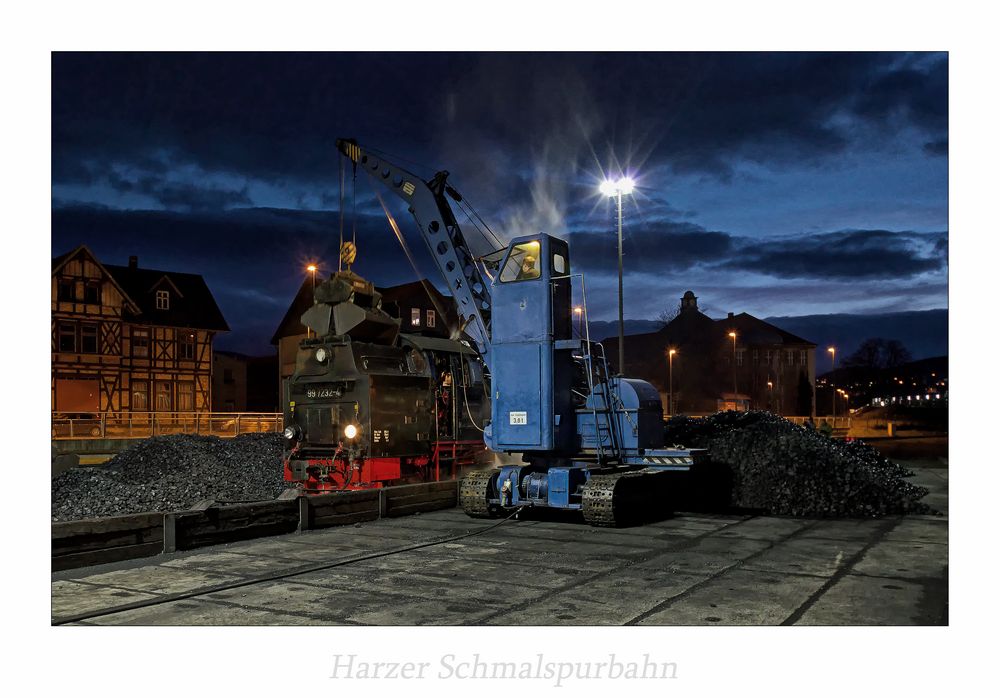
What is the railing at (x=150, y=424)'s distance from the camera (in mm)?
26633

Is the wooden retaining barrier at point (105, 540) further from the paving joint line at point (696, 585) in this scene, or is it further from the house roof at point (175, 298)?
the house roof at point (175, 298)

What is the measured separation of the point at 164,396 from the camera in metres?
38.6

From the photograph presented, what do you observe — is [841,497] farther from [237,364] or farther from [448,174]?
[237,364]

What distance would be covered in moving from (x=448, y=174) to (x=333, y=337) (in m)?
4.84

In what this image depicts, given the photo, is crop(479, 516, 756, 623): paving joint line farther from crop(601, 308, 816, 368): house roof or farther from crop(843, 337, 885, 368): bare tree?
crop(601, 308, 816, 368): house roof

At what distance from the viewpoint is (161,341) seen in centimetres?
3869

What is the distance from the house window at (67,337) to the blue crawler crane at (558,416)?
84.2 ft

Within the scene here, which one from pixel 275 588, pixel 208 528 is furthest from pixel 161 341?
pixel 275 588

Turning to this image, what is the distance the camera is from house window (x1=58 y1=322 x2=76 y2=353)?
3288 centimetres

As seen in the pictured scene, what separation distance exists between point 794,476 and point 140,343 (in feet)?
104

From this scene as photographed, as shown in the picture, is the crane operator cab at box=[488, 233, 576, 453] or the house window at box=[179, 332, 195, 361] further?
the house window at box=[179, 332, 195, 361]

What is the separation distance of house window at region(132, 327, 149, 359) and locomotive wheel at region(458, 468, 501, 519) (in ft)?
93.6

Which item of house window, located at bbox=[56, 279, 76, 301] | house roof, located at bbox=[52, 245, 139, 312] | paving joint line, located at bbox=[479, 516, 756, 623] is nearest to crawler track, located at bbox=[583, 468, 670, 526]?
paving joint line, located at bbox=[479, 516, 756, 623]

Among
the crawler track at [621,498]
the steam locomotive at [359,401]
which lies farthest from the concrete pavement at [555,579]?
the steam locomotive at [359,401]
